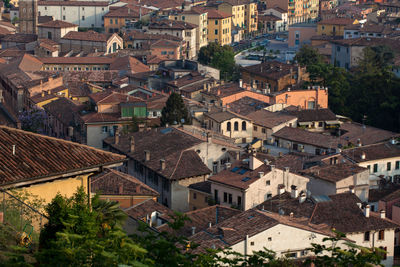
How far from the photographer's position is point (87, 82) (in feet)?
210

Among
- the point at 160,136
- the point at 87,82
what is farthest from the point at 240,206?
the point at 87,82

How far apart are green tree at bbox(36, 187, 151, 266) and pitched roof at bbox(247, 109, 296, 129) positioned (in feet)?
124

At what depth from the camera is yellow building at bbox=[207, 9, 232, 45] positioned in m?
99.7

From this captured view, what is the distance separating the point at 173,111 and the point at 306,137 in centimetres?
729

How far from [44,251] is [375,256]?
14.4 ft

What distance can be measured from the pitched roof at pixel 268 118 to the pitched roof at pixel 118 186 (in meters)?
16.2

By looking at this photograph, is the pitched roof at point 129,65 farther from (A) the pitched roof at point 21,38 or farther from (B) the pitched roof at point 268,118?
(B) the pitched roof at point 268,118

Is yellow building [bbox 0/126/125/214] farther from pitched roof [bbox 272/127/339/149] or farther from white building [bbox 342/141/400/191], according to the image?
pitched roof [bbox 272/127/339/149]

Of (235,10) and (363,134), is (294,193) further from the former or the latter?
(235,10)

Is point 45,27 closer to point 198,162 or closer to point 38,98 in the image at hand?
point 38,98

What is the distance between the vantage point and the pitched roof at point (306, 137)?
1753 inches

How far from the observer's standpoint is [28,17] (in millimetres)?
92562

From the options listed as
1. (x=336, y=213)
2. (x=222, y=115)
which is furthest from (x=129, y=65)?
(x=336, y=213)

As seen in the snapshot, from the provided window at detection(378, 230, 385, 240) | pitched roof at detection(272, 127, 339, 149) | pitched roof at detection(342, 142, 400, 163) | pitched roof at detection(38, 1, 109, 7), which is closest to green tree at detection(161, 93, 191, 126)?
pitched roof at detection(272, 127, 339, 149)
